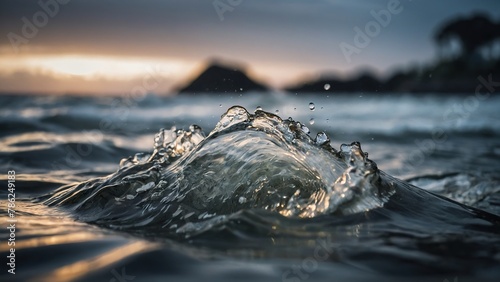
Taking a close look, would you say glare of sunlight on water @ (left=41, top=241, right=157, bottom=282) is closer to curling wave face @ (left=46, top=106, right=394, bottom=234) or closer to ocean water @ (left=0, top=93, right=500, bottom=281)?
ocean water @ (left=0, top=93, right=500, bottom=281)

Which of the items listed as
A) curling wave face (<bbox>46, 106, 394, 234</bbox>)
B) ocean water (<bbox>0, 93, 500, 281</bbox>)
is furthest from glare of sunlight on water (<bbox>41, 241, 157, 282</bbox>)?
curling wave face (<bbox>46, 106, 394, 234</bbox>)

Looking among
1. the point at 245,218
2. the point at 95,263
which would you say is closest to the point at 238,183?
the point at 245,218

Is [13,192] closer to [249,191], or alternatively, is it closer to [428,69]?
[249,191]

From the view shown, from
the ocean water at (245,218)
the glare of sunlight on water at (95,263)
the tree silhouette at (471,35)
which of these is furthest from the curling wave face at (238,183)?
the tree silhouette at (471,35)

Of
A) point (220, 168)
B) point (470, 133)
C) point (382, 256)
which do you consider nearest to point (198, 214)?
point (220, 168)

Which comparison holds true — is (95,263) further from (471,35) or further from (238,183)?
(471,35)

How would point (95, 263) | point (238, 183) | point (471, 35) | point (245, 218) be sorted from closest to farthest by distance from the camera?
point (95, 263) → point (245, 218) → point (238, 183) → point (471, 35)
